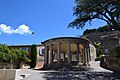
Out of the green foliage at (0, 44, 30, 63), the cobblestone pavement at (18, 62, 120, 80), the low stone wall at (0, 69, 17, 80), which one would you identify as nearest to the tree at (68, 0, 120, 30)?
the cobblestone pavement at (18, 62, 120, 80)

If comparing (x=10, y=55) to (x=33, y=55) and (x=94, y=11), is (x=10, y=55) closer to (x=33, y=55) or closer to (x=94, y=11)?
(x=33, y=55)

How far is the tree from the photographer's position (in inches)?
755

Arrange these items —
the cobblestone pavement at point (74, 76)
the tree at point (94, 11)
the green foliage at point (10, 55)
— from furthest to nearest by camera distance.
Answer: the green foliage at point (10, 55), the tree at point (94, 11), the cobblestone pavement at point (74, 76)

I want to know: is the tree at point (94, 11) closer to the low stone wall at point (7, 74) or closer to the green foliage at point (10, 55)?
the low stone wall at point (7, 74)

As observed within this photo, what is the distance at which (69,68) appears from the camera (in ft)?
81.9

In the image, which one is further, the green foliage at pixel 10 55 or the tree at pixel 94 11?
the green foliage at pixel 10 55

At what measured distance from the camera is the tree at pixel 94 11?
19.2 m

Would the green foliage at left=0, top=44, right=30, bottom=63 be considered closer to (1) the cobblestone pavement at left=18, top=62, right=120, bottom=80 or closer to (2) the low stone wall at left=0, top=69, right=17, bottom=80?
(1) the cobblestone pavement at left=18, top=62, right=120, bottom=80

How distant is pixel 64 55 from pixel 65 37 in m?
13.6

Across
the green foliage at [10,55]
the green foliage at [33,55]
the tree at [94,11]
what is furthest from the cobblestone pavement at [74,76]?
the green foliage at [33,55]

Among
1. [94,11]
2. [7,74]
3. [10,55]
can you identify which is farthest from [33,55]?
[7,74]

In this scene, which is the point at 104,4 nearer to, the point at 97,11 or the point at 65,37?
the point at 97,11

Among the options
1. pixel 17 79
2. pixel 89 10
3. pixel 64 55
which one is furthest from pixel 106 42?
pixel 17 79

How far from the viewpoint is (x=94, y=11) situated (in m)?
20.6
